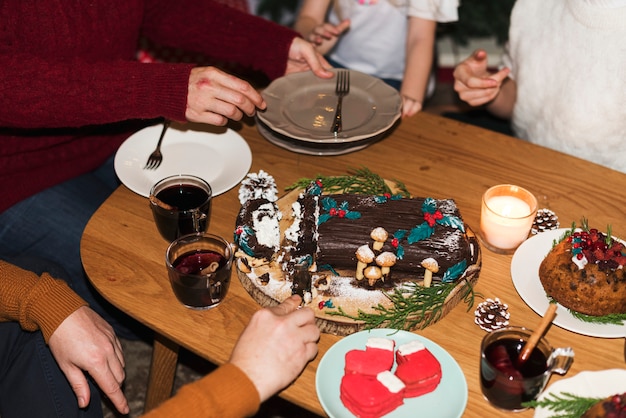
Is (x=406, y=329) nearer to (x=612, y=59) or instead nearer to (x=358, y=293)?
(x=358, y=293)

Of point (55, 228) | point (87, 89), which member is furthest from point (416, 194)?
point (55, 228)

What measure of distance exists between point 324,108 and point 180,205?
555 millimetres

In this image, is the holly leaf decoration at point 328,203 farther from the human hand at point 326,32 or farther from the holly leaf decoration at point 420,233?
the human hand at point 326,32

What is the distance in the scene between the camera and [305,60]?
207 cm

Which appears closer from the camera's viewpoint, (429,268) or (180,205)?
(429,268)

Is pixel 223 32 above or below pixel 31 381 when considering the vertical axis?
above

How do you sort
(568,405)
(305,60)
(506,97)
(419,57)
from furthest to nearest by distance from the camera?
1. (419,57)
2. (506,97)
3. (305,60)
4. (568,405)

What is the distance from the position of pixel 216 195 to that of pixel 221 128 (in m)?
0.28

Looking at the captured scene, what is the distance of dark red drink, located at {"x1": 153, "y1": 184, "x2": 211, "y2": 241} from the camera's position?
59.7 inches

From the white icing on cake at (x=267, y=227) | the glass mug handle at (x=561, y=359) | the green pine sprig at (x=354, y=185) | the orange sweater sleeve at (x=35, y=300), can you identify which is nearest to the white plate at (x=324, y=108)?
the green pine sprig at (x=354, y=185)

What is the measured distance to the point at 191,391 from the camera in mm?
1200

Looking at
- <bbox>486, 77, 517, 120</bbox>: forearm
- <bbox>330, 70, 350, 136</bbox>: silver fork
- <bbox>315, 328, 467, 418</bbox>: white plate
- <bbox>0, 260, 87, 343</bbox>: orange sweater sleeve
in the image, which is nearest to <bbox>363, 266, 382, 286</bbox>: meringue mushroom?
<bbox>315, 328, 467, 418</bbox>: white plate

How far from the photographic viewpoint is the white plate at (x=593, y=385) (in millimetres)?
1222

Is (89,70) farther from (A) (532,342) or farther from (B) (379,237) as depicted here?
(A) (532,342)
